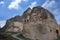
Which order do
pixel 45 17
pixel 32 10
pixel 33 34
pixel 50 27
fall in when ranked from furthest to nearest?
pixel 32 10 < pixel 45 17 < pixel 50 27 < pixel 33 34

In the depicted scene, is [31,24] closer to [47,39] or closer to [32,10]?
[47,39]

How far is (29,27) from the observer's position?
39.7m

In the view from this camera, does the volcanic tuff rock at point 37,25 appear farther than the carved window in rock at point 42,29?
No

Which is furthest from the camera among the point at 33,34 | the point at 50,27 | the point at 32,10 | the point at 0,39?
the point at 32,10

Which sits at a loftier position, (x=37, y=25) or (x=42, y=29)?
(x=37, y=25)

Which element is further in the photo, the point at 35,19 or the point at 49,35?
the point at 35,19

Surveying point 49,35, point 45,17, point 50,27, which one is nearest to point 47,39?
point 49,35

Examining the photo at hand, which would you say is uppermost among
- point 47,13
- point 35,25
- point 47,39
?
point 47,13

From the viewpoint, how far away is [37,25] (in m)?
40.2

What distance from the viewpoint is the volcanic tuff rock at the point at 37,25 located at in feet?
129

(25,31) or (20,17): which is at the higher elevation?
(20,17)

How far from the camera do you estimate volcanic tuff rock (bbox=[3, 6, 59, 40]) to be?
39375 mm

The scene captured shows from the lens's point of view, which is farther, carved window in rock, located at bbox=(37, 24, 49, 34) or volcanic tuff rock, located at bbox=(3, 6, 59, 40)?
carved window in rock, located at bbox=(37, 24, 49, 34)

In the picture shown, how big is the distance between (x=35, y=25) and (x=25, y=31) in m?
2.15
